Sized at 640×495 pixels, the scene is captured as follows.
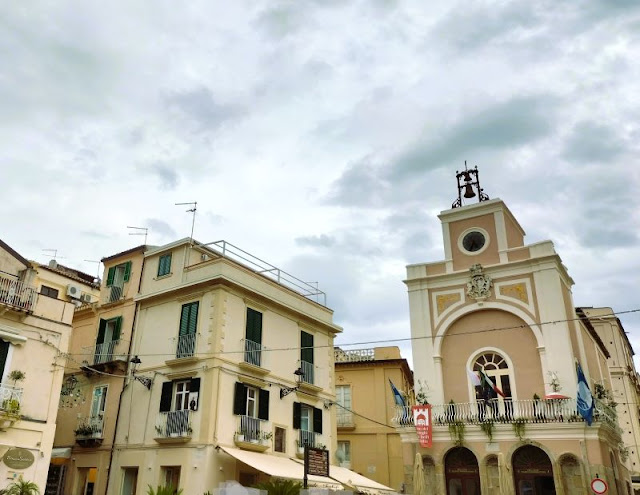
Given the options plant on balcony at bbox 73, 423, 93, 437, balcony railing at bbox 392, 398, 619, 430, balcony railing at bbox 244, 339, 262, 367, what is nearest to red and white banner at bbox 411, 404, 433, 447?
balcony railing at bbox 392, 398, 619, 430

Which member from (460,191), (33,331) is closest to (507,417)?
(460,191)

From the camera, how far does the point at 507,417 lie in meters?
25.2

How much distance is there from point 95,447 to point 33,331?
6789 mm

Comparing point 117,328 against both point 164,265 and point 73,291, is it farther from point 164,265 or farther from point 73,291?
point 73,291

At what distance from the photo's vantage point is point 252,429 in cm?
2250

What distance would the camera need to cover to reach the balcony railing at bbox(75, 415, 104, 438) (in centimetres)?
2358

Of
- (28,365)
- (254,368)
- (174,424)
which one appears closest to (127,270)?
(254,368)

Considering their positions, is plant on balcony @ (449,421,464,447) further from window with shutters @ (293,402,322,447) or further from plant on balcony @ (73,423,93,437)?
plant on balcony @ (73,423,93,437)

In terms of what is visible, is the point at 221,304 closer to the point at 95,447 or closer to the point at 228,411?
the point at 228,411

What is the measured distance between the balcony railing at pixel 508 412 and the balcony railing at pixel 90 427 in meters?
12.8

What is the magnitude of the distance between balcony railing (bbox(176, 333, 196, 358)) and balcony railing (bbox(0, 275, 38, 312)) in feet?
19.0

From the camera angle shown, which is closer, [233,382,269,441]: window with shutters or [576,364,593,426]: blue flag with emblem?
[233,382,269,441]: window with shutters

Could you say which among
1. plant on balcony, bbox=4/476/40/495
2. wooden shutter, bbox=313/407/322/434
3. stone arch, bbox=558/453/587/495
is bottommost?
plant on balcony, bbox=4/476/40/495

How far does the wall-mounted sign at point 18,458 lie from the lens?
57.0ft
